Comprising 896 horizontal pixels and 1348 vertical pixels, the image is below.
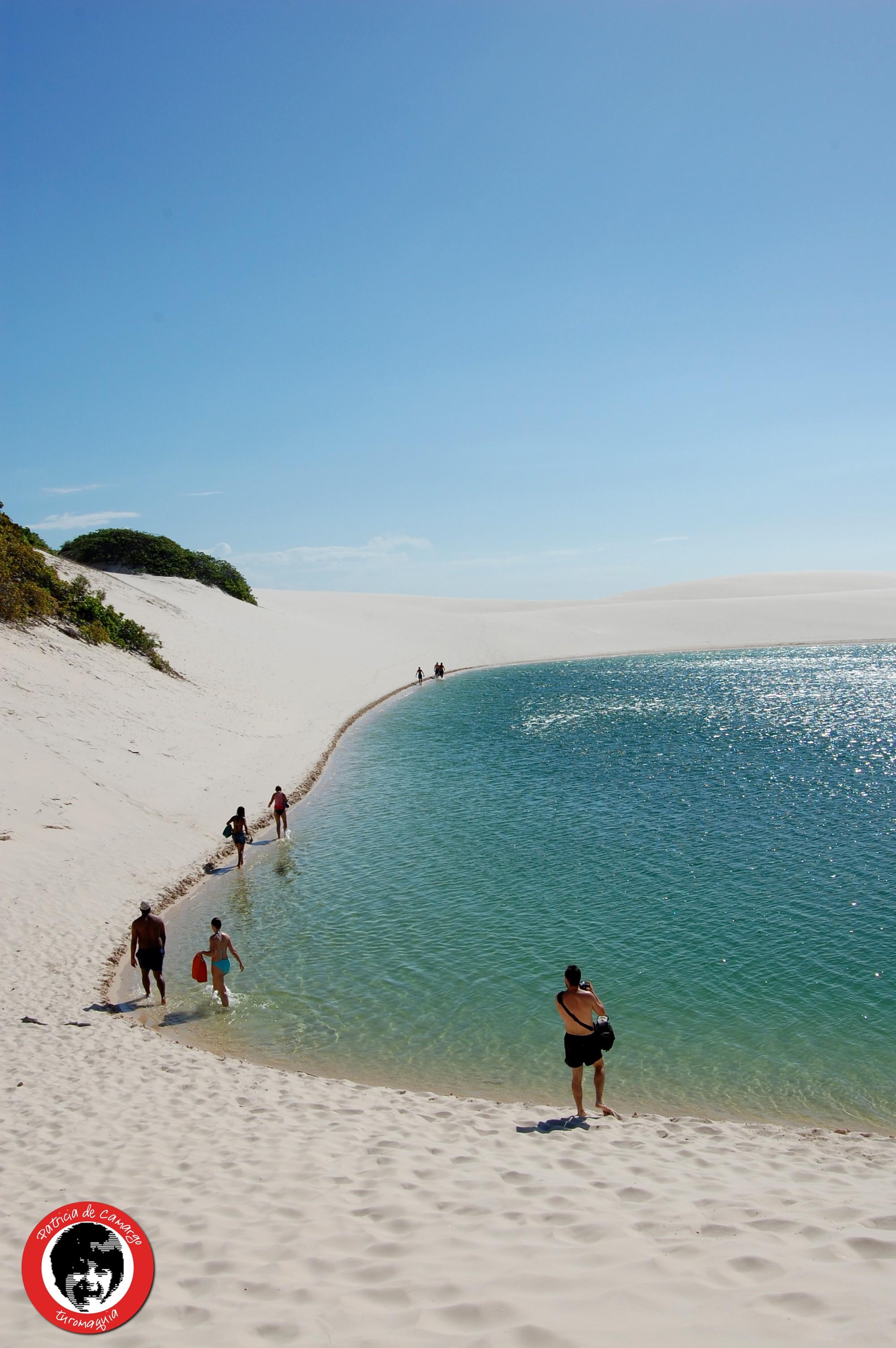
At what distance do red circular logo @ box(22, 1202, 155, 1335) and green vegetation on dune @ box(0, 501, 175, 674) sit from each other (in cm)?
2435

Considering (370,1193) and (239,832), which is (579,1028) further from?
→ (239,832)

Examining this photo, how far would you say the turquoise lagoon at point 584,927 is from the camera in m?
10.0

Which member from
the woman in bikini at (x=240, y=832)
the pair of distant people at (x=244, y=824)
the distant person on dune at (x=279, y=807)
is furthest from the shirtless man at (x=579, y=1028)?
the distant person on dune at (x=279, y=807)

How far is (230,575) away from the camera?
6278cm

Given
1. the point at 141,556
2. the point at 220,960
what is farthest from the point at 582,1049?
the point at 141,556

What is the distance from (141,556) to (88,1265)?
5849 centimetres

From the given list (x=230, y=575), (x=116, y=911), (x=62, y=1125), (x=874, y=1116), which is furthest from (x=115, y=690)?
(x=230, y=575)

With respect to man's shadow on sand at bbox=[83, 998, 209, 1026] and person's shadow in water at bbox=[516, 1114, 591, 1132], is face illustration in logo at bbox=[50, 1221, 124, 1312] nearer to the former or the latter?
person's shadow in water at bbox=[516, 1114, 591, 1132]

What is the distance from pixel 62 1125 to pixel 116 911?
24.0ft

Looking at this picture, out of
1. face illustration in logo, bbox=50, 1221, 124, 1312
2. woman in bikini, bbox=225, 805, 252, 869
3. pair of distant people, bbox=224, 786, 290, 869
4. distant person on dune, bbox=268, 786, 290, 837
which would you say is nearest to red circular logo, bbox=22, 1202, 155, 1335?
face illustration in logo, bbox=50, 1221, 124, 1312

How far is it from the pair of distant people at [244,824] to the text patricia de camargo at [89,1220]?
11536 mm

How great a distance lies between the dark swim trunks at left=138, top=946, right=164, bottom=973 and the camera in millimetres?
11648

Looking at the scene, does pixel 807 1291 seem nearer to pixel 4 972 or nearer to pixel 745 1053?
pixel 745 1053

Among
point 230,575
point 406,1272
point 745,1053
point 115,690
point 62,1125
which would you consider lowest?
point 745,1053
